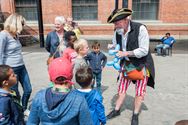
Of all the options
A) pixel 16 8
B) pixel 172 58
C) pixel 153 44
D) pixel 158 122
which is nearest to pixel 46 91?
pixel 158 122

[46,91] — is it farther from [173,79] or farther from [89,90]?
[173,79]

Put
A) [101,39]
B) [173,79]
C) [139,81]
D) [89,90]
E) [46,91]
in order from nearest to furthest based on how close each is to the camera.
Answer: [46,91]
[89,90]
[139,81]
[173,79]
[101,39]

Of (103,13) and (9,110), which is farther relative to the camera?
(103,13)

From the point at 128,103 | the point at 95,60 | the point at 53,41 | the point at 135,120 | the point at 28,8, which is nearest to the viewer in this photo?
the point at 135,120

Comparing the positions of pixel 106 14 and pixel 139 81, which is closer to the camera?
pixel 139 81

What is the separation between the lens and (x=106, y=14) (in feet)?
55.3

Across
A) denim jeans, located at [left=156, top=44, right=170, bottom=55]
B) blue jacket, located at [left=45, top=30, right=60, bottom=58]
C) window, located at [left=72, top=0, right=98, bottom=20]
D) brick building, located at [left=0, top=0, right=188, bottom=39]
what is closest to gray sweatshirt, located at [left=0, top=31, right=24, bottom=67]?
blue jacket, located at [left=45, top=30, right=60, bottom=58]

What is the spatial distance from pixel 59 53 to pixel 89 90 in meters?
1.71

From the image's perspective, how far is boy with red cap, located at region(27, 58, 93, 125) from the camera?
7.03 feet

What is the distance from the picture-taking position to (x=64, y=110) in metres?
2.14

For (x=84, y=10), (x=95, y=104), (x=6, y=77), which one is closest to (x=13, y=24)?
(x=6, y=77)

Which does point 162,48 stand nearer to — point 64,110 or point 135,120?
point 135,120

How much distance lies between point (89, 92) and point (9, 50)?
186 cm

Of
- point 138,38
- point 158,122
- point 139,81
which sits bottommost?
point 158,122
